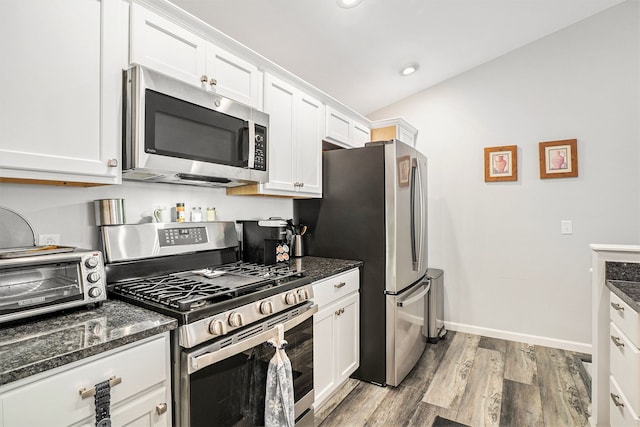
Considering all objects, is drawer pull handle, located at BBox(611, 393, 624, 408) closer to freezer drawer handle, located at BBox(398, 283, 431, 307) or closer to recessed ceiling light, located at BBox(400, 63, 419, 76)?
freezer drawer handle, located at BBox(398, 283, 431, 307)

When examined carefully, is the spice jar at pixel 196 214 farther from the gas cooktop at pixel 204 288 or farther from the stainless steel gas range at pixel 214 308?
the gas cooktop at pixel 204 288

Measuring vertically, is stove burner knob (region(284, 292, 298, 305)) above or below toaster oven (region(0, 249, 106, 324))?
below

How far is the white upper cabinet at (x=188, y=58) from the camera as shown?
144 centimetres

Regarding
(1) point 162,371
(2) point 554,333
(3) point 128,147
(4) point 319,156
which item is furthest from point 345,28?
(2) point 554,333

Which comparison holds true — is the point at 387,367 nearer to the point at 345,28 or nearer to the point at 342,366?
the point at 342,366

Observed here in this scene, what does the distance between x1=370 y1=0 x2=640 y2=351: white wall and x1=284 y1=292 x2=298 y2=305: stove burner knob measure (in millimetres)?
2365

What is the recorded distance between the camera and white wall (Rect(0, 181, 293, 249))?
135 cm

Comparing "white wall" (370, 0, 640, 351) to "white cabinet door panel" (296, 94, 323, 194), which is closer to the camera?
"white cabinet door panel" (296, 94, 323, 194)

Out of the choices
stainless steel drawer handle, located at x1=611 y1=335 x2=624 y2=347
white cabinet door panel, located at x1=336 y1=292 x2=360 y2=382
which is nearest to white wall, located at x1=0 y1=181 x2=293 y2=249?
white cabinet door panel, located at x1=336 y1=292 x2=360 y2=382

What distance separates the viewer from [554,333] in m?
3.07

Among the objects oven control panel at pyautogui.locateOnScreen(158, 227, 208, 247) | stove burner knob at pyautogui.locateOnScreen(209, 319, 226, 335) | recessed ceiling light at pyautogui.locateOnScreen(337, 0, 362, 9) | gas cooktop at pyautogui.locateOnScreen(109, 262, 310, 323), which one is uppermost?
recessed ceiling light at pyautogui.locateOnScreen(337, 0, 362, 9)

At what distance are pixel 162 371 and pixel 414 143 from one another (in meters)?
3.32

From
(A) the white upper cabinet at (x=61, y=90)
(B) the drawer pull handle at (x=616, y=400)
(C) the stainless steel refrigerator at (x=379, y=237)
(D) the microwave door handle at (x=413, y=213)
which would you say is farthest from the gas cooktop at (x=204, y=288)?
(B) the drawer pull handle at (x=616, y=400)

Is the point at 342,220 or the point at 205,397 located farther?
the point at 342,220
